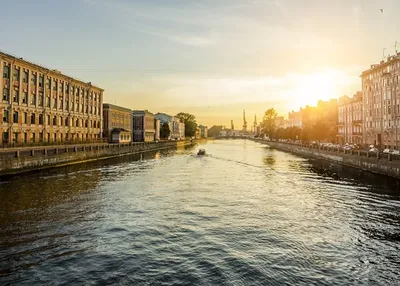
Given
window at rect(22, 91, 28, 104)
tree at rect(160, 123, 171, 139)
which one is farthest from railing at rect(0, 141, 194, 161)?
tree at rect(160, 123, 171, 139)

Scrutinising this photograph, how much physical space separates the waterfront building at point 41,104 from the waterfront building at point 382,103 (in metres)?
80.1

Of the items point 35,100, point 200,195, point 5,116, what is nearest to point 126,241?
point 200,195

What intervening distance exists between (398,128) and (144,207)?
69675mm

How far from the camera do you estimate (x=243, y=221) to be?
2264cm

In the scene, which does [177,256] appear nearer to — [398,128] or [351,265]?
[351,265]

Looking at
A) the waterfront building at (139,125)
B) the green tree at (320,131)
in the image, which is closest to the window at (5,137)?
the waterfront building at (139,125)

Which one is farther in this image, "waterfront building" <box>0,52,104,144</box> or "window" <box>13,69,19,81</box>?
"window" <box>13,69,19,81</box>

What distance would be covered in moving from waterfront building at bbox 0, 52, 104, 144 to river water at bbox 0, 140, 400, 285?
1233 inches

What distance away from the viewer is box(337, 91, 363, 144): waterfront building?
100625 mm

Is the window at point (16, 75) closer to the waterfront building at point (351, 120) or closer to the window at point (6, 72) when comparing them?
the window at point (6, 72)

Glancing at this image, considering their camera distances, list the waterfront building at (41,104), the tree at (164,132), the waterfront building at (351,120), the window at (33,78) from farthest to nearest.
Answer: the tree at (164,132), the waterfront building at (351,120), the window at (33,78), the waterfront building at (41,104)

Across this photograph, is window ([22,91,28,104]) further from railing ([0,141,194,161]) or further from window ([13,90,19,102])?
railing ([0,141,194,161])

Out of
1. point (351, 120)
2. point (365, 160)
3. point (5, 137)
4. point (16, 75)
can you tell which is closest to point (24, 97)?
point (16, 75)

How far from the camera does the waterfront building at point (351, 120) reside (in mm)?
100625
